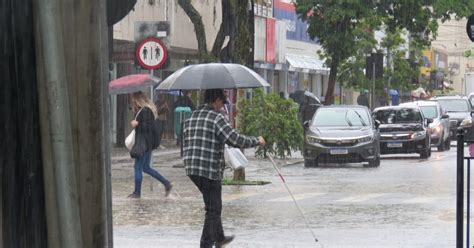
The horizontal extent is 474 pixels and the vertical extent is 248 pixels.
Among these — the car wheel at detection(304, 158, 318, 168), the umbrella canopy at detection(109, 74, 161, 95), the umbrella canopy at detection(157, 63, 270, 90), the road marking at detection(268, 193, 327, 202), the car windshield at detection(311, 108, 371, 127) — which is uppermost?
the umbrella canopy at detection(157, 63, 270, 90)

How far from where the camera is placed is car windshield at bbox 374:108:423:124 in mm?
33219

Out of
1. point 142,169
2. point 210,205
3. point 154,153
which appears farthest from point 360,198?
point 154,153

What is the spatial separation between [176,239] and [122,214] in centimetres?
316

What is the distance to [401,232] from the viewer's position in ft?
46.1

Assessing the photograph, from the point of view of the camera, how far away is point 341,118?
2945 cm

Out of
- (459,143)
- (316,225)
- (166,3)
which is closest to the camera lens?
(459,143)

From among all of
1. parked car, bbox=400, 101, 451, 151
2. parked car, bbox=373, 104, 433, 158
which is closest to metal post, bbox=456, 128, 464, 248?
parked car, bbox=373, 104, 433, 158

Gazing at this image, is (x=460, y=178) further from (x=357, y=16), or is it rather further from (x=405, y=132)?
(x=357, y=16)

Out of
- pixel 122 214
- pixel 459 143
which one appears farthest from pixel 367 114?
pixel 459 143

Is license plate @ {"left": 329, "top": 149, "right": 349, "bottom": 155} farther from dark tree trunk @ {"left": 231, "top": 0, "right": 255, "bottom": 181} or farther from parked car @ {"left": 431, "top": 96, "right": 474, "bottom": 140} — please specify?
parked car @ {"left": 431, "top": 96, "right": 474, "bottom": 140}

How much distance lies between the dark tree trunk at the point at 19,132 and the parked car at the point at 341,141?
23215 mm

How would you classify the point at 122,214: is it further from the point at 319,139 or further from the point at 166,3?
the point at 166,3

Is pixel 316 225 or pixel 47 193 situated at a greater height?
pixel 47 193

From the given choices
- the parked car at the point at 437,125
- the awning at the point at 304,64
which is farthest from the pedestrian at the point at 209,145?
the awning at the point at 304,64
